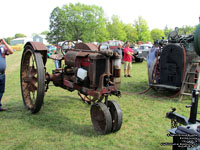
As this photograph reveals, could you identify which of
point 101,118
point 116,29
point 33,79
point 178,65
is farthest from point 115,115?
point 116,29

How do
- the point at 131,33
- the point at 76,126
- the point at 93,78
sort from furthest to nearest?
the point at 131,33, the point at 76,126, the point at 93,78

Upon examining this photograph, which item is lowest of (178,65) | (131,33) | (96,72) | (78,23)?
(178,65)

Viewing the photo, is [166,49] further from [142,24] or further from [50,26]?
[142,24]

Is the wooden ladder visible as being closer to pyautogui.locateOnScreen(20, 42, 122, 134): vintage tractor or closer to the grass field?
the grass field

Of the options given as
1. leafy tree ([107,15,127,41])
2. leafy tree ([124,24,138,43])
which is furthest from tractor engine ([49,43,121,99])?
leafy tree ([124,24,138,43])

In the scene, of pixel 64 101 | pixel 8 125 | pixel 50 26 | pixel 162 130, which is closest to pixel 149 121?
pixel 162 130

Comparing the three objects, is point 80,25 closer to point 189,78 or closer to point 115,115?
point 189,78

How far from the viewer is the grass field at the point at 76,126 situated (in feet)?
10.5

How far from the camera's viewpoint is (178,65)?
596 centimetres

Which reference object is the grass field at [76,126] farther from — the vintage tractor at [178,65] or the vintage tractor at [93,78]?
the vintage tractor at [178,65]

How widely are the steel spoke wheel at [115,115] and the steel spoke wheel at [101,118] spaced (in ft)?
0.37

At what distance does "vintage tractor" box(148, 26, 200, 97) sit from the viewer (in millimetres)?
5855

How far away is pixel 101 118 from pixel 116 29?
57.3 metres

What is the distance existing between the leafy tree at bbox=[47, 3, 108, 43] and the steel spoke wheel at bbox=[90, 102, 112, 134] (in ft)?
164
